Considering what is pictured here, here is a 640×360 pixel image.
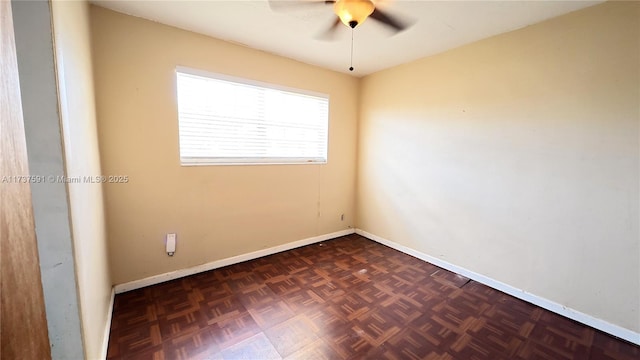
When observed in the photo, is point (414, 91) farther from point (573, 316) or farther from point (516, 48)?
point (573, 316)

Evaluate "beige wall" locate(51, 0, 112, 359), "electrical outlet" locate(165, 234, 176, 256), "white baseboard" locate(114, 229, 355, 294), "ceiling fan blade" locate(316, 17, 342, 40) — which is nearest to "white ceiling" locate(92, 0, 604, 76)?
"ceiling fan blade" locate(316, 17, 342, 40)

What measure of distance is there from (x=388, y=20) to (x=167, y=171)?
2.34 metres

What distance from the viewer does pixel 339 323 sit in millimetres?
1906

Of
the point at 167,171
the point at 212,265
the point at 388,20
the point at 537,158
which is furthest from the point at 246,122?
the point at 537,158

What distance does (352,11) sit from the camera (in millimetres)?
1540

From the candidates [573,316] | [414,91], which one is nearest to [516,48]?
[414,91]

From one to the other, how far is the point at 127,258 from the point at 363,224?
2903 millimetres

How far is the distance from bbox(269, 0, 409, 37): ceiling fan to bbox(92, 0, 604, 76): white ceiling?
2.1 inches

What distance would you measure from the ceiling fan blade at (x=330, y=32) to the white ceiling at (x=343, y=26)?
1.4 inches

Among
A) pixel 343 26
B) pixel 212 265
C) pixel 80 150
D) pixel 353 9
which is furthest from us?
pixel 212 265

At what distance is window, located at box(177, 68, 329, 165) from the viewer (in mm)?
2457

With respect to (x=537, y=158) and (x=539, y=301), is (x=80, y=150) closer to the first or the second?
(x=537, y=158)

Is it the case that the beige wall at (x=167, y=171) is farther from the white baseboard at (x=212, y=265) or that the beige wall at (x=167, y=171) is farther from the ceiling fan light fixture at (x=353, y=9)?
the ceiling fan light fixture at (x=353, y=9)

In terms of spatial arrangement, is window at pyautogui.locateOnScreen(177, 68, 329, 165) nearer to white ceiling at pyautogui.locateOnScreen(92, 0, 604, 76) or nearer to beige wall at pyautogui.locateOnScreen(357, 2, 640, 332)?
white ceiling at pyautogui.locateOnScreen(92, 0, 604, 76)
